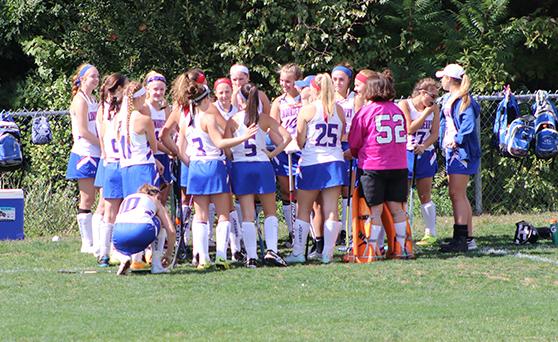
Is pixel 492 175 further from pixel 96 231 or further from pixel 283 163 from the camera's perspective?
pixel 96 231

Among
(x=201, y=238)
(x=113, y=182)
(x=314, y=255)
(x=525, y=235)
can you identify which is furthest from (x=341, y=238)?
(x=113, y=182)

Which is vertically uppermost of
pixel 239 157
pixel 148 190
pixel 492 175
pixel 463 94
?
pixel 463 94

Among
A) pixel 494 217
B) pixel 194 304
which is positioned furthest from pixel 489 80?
→ pixel 194 304

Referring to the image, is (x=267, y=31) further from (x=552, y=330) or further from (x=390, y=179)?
(x=552, y=330)

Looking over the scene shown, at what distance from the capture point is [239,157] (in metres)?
11.9

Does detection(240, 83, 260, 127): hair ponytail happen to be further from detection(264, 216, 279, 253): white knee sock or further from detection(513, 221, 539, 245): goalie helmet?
Result: detection(513, 221, 539, 245): goalie helmet

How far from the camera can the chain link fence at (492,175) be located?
17906mm

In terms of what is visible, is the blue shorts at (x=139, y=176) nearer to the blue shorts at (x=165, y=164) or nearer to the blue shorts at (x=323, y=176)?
the blue shorts at (x=165, y=164)

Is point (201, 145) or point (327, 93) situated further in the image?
point (327, 93)

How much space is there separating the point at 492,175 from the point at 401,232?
6.30 m

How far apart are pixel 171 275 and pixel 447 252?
322 cm

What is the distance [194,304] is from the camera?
32.4 feet

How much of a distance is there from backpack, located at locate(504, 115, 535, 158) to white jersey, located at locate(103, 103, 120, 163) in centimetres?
464

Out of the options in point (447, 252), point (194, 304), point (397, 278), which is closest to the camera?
point (194, 304)
